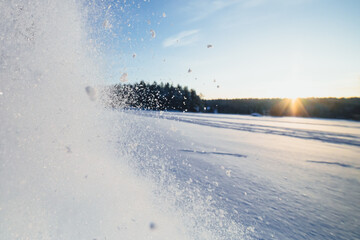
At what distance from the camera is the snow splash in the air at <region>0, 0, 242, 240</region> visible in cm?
134

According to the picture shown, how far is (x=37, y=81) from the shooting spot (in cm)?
349

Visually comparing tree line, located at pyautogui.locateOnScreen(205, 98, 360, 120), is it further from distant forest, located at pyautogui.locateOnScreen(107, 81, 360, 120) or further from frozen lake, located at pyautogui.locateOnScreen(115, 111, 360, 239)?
frozen lake, located at pyautogui.locateOnScreen(115, 111, 360, 239)

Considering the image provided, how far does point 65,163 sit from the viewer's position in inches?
91.5

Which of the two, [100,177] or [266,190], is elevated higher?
[100,177]

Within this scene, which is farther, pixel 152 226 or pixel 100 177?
pixel 100 177

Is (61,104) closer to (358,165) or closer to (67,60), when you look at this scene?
(67,60)

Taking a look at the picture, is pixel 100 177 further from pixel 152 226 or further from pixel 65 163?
pixel 152 226

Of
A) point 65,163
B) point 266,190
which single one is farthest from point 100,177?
point 266,190

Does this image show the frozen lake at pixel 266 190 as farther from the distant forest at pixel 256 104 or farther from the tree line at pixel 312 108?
the tree line at pixel 312 108

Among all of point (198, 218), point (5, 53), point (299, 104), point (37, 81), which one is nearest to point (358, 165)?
point (198, 218)

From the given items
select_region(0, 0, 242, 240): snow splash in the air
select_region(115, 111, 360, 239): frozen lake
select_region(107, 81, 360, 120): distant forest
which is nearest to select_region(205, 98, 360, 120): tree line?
select_region(107, 81, 360, 120): distant forest

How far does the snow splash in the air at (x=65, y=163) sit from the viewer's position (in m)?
1.34

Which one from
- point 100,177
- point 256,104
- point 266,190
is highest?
point 256,104

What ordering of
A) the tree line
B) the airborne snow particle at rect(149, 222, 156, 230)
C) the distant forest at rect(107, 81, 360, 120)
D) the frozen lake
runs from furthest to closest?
the tree line, the distant forest at rect(107, 81, 360, 120), the frozen lake, the airborne snow particle at rect(149, 222, 156, 230)
